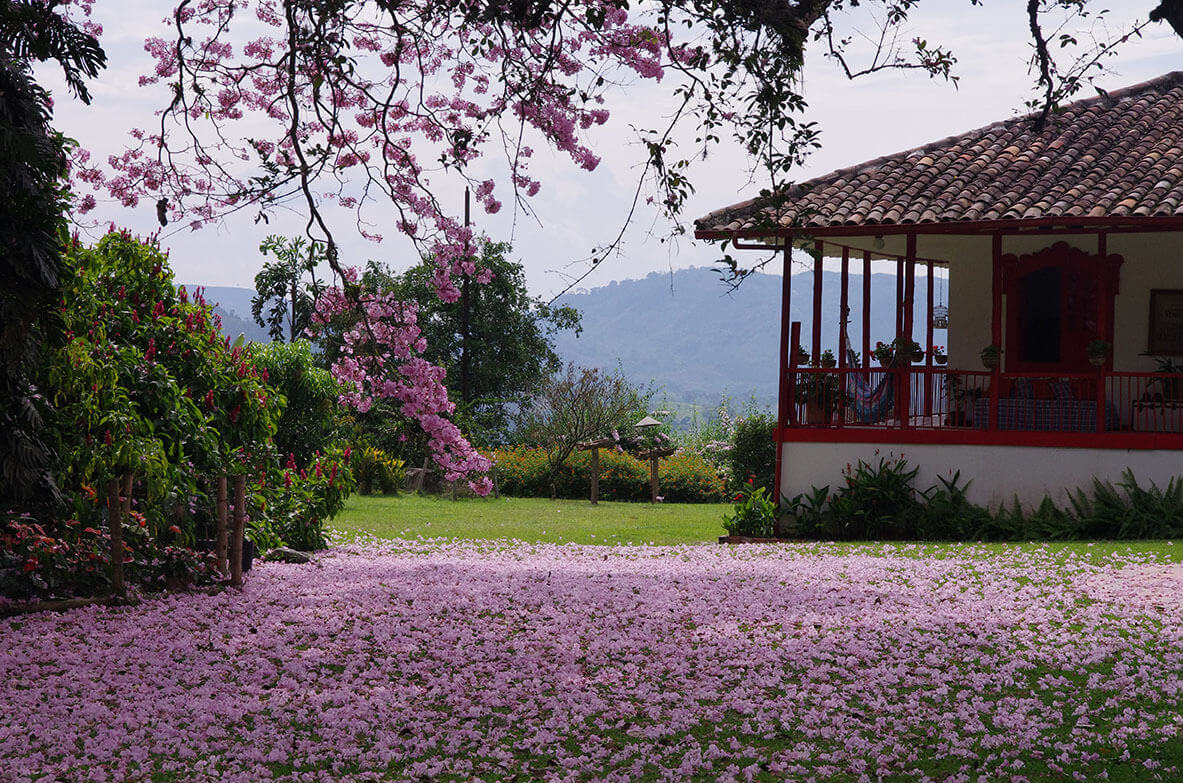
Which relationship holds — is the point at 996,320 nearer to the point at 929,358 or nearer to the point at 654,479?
the point at 929,358

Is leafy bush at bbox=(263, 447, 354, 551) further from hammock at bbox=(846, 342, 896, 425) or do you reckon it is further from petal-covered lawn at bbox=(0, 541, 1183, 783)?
hammock at bbox=(846, 342, 896, 425)

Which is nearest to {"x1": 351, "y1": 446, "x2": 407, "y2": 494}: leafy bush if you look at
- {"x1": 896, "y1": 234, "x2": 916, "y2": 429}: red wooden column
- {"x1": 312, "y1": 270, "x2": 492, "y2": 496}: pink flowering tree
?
{"x1": 896, "y1": 234, "x2": 916, "y2": 429}: red wooden column

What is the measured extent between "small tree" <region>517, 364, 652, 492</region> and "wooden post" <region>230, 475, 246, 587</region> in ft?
48.5

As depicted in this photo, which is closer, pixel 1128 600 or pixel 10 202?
pixel 10 202

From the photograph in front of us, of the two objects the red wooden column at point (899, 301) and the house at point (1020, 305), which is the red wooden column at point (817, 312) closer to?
the house at point (1020, 305)

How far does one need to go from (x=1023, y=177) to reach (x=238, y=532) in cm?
1079

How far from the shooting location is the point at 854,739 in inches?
228

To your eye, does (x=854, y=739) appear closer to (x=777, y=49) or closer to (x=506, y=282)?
(x=777, y=49)

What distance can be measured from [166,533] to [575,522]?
9.32m

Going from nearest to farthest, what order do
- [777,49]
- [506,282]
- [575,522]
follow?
[777,49]
[575,522]
[506,282]

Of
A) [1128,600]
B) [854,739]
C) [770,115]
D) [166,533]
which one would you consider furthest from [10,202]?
[1128,600]

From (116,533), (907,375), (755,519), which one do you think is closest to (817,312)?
(907,375)

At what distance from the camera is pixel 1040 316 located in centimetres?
1688

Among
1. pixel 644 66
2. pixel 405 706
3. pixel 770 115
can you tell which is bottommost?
pixel 405 706
